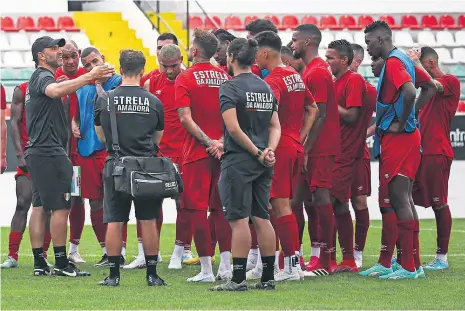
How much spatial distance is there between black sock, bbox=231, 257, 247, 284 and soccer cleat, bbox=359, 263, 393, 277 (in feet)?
5.81

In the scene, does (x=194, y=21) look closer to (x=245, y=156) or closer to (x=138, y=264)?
(x=138, y=264)

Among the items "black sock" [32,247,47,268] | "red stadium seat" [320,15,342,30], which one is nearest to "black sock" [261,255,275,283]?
"black sock" [32,247,47,268]

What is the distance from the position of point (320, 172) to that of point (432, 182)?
158 cm

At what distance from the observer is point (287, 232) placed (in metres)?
9.05

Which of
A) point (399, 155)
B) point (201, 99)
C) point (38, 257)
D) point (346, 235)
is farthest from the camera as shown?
point (346, 235)

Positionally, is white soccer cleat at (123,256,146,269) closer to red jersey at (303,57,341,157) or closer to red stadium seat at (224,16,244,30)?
red jersey at (303,57,341,157)

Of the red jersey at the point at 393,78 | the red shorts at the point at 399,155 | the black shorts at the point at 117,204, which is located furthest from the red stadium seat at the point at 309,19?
the black shorts at the point at 117,204

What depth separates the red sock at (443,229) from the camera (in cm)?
1059

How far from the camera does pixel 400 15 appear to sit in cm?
2427

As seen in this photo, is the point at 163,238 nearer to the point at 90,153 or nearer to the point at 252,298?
the point at 90,153

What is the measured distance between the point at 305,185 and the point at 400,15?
14.7 meters

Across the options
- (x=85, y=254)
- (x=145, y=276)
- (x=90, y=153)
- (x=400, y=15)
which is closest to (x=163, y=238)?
(x=85, y=254)

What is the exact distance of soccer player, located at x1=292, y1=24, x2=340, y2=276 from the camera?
385 inches

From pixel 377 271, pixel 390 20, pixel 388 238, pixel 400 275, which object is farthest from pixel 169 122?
pixel 390 20
